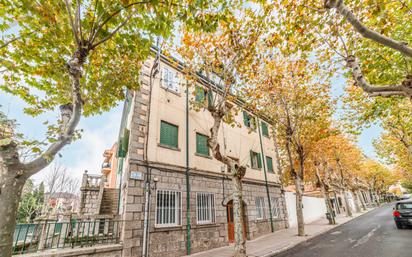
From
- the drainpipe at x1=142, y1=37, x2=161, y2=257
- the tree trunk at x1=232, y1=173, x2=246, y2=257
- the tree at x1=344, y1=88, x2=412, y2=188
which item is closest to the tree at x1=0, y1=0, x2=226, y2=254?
the drainpipe at x1=142, y1=37, x2=161, y2=257

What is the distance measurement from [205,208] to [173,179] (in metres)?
2.63

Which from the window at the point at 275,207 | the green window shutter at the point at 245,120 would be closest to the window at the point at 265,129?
the green window shutter at the point at 245,120

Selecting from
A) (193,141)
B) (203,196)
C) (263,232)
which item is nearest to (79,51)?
(193,141)

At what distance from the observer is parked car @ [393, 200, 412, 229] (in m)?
11.9

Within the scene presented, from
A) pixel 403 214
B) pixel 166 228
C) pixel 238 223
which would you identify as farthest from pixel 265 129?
pixel 166 228

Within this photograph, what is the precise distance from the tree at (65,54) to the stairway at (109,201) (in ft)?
20.0

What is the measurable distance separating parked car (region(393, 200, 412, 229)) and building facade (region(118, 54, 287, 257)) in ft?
26.5

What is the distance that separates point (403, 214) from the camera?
40.0 feet

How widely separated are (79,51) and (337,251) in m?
11.6

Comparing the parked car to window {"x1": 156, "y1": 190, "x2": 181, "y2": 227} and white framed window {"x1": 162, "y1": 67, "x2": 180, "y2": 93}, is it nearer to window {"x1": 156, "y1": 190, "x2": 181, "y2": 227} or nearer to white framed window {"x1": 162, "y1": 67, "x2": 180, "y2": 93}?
window {"x1": 156, "y1": 190, "x2": 181, "y2": 227}

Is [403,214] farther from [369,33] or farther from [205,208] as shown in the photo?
[369,33]

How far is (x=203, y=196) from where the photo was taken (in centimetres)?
1042

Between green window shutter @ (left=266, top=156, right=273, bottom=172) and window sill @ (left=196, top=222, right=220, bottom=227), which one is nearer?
window sill @ (left=196, top=222, right=220, bottom=227)

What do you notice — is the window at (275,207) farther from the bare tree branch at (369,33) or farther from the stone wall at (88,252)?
the bare tree branch at (369,33)
